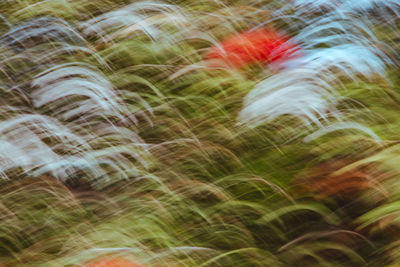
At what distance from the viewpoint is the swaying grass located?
1394 millimetres

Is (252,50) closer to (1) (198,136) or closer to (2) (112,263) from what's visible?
(1) (198,136)

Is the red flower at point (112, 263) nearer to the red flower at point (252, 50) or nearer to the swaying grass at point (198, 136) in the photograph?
the swaying grass at point (198, 136)

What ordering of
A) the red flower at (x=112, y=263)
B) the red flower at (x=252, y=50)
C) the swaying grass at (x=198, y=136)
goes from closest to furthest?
the red flower at (x=112, y=263) < the swaying grass at (x=198, y=136) < the red flower at (x=252, y=50)

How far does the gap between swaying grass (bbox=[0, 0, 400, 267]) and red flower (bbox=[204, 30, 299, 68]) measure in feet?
0.04

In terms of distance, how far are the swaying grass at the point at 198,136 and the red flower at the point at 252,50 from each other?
11 mm

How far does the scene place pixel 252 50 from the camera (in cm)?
207

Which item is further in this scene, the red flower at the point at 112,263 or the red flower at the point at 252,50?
the red flower at the point at 252,50

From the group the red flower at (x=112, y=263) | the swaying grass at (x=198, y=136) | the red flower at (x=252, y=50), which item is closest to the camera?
the red flower at (x=112, y=263)

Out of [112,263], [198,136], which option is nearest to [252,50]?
[198,136]

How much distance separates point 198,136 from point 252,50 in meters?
0.48

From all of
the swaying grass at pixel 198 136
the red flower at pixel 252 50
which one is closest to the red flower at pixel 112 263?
the swaying grass at pixel 198 136

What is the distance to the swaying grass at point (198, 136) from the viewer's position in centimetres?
139

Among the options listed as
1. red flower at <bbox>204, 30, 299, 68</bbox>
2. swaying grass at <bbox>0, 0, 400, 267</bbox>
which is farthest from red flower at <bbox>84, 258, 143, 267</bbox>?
red flower at <bbox>204, 30, 299, 68</bbox>

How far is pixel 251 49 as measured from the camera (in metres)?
2.08
